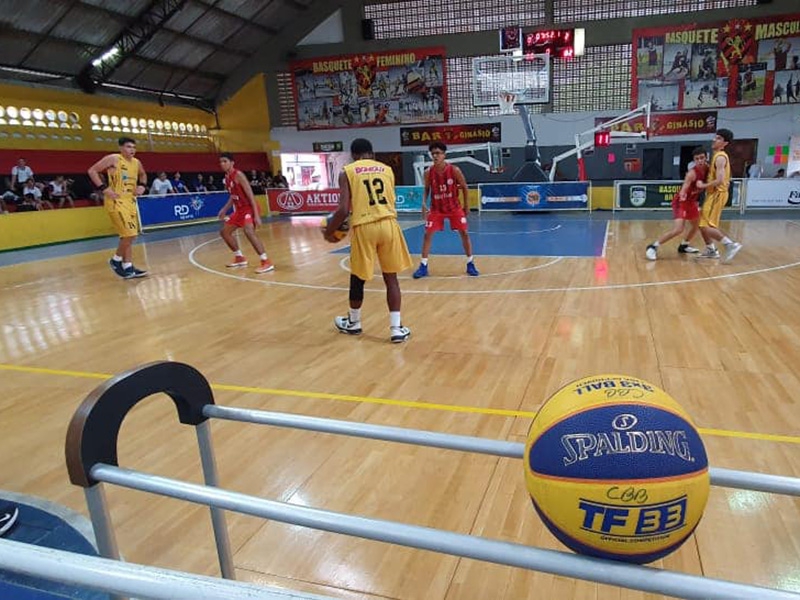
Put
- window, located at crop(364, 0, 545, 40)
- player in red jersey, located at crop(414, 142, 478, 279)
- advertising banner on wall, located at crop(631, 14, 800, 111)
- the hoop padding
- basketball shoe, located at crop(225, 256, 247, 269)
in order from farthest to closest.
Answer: window, located at crop(364, 0, 545, 40) → advertising banner on wall, located at crop(631, 14, 800, 111) → basketball shoe, located at crop(225, 256, 247, 269) → player in red jersey, located at crop(414, 142, 478, 279) → the hoop padding

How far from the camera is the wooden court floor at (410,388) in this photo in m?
2.30

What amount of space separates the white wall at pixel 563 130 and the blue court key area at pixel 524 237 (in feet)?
28.5

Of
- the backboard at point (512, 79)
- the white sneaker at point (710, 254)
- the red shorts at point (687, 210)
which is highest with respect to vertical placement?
the backboard at point (512, 79)

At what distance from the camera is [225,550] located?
2105 millimetres

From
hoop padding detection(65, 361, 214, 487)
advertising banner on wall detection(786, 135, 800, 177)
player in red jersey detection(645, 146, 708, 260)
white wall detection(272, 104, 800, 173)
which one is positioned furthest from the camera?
white wall detection(272, 104, 800, 173)

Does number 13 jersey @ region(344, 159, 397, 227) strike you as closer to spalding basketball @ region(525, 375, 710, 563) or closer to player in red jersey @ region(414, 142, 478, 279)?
player in red jersey @ region(414, 142, 478, 279)

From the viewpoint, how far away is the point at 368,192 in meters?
4.86

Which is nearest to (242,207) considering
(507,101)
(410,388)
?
(410,388)

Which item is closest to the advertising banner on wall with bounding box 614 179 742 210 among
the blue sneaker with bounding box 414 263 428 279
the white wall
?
the white wall

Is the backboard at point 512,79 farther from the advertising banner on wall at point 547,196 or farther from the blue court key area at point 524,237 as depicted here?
the blue court key area at point 524,237

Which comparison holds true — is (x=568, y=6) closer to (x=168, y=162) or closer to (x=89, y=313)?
(x=168, y=162)

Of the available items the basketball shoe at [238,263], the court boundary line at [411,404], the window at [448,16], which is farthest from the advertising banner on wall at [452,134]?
the court boundary line at [411,404]

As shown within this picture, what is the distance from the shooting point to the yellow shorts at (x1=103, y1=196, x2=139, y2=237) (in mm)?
8547

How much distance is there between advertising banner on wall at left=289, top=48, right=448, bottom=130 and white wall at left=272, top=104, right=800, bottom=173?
0.46 m
